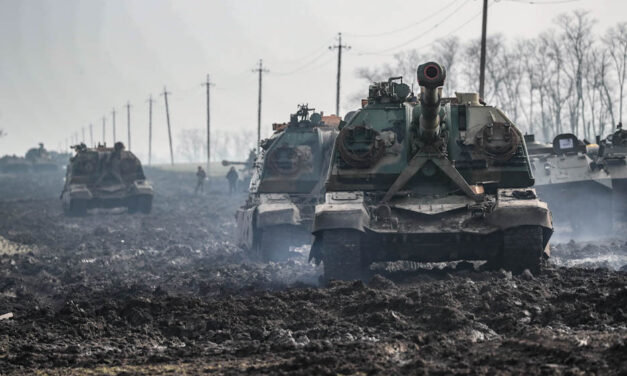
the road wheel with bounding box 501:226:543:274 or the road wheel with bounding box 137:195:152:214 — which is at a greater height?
the road wheel with bounding box 501:226:543:274

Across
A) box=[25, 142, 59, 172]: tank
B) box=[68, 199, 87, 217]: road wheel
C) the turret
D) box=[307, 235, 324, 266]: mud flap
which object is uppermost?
the turret

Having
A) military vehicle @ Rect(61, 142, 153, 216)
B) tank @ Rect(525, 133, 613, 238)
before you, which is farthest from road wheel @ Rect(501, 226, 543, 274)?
military vehicle @ Rect(61, 142, 153, 216)

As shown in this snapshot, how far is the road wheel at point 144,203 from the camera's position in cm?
3462

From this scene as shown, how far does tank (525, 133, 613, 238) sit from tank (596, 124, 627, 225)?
17 cm

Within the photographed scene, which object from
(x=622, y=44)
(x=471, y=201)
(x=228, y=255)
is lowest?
(x=228, y=255)

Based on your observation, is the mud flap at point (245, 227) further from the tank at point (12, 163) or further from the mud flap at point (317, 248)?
the tank at point (12, 163)

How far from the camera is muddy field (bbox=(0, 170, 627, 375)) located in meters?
8.07

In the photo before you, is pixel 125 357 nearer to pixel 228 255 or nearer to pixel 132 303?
pixel 132 303

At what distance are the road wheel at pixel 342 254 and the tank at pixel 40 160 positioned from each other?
217 feet

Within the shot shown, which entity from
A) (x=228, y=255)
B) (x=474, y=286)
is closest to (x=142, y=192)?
(x=228, y=255)

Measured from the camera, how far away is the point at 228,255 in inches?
870

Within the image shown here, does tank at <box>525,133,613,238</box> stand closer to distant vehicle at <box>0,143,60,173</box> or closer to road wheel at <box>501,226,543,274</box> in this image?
road wheel at <box>501,226,543,274</box>

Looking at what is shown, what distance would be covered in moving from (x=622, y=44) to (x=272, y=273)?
50.7m

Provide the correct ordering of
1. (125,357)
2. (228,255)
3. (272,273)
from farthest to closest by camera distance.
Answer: (228,255), (272,273), (125,357)
